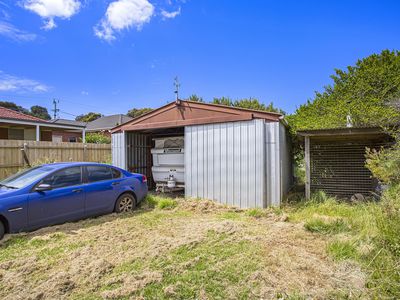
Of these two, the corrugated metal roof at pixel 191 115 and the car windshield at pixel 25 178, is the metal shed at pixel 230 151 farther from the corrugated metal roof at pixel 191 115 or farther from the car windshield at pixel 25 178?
the car windshield at pixel 25 178

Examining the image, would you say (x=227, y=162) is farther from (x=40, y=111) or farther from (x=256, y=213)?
(x=40, y=111)

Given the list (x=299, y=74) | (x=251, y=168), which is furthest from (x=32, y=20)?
(x=299, y=74)

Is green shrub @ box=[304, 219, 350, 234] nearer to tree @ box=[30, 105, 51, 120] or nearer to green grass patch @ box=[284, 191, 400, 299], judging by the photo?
green grass patch @ box=[284, 191, 400, 299]

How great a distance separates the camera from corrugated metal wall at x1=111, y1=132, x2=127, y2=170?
8.77m

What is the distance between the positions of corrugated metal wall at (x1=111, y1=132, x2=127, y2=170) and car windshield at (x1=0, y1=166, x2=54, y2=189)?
3557mm

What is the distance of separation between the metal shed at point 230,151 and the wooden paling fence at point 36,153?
422cm

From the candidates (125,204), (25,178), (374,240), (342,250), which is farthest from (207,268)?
(25,178)

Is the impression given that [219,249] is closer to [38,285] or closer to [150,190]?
[38,285]

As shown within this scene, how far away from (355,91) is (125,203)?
40.8 feet

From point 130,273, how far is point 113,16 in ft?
28.8

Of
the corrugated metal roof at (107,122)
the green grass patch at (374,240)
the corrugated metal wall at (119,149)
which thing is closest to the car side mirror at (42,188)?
the corrugated metal wall at (119,149)

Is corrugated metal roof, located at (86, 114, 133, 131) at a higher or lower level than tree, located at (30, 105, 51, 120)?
lower

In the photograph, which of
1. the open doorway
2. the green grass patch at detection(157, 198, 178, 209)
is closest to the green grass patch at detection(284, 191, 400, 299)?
the green grass patch at detection(157, 198, 178, 209)

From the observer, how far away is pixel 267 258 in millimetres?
3383
